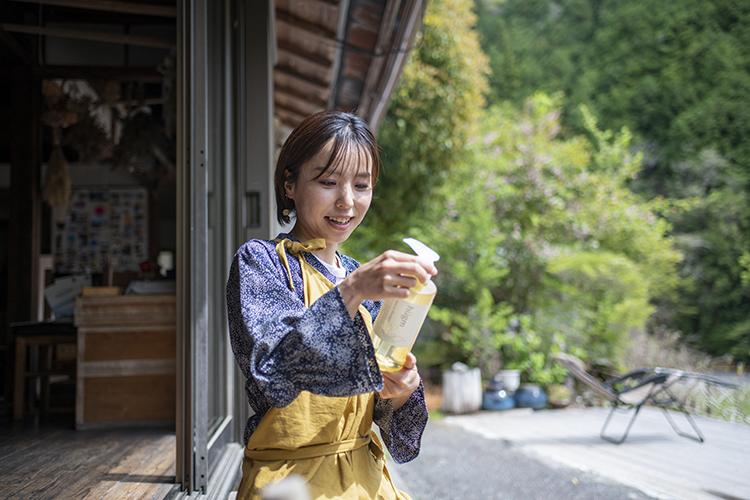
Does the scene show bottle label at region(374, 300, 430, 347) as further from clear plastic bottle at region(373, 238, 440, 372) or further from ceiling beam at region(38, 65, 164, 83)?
ceiling beam at region(38, 65, 164, 83)

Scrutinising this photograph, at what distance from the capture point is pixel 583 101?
1638 cm

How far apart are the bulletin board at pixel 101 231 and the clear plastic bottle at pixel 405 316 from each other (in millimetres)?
4795

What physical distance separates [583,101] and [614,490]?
50.3ft

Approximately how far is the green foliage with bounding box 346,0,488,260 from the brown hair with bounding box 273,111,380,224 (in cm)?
652

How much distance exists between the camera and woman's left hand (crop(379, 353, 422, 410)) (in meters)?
0.83

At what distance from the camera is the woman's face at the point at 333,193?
840mm

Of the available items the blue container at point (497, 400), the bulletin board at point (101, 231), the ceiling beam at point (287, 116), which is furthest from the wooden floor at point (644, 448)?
the bulletin board at point (101, 231)

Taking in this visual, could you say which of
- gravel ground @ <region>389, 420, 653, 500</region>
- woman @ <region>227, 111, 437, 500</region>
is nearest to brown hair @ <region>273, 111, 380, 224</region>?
woman @ <region>227, 111, 437, 500</region>

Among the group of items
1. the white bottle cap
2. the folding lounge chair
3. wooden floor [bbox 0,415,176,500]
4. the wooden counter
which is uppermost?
the white bottle cap

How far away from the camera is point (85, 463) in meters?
1.97

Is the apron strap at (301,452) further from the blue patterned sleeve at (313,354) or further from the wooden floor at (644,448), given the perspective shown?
the wooden floor at (644,448)

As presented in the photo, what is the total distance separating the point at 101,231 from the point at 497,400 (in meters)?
4.60

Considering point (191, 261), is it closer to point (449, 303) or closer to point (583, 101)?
point (449, 303)

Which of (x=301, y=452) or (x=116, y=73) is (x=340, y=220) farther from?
(x=116, y=73)
